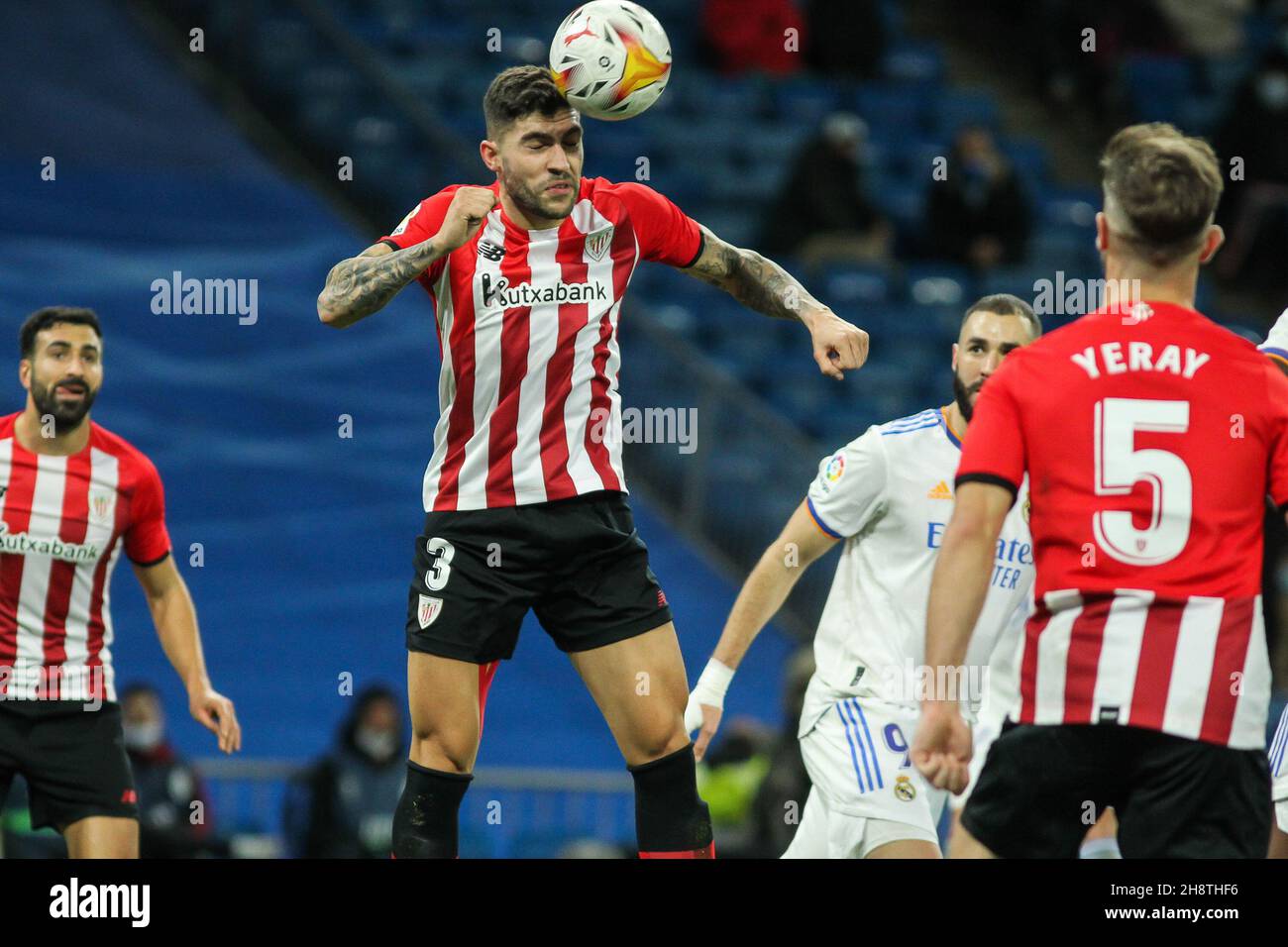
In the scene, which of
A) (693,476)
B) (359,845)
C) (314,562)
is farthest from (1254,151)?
(359,845)

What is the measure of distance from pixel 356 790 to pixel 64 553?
3.46 meters

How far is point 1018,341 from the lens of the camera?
20.9ft

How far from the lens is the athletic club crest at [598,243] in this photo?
233 inches

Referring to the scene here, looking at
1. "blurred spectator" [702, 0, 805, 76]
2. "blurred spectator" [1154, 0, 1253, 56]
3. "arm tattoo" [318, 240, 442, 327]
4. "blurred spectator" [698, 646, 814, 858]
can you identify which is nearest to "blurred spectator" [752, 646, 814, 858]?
"blurred spectator" [698, 646, 814, 858]

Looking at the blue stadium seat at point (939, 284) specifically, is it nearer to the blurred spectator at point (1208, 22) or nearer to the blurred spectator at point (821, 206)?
the blurred spectator at point (821, 206)

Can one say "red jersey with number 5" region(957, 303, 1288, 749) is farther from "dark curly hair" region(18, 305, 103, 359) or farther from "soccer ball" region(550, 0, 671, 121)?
"dark curly hair" region(18, 305, 103, 359)

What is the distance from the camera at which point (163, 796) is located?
9664mm

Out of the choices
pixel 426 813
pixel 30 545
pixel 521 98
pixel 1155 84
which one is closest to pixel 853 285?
pixel 1155 84

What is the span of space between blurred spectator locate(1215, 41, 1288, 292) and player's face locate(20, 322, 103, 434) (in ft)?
34.7

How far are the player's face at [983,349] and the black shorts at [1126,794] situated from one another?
89.1 inches

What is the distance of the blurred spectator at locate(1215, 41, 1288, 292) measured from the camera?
15.0 m

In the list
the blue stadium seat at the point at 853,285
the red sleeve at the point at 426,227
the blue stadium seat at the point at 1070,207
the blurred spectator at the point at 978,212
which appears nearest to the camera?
the red sleeve at the point at 426,227

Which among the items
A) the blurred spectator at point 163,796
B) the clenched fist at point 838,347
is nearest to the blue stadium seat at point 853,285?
the blurred spectator at point 163,796

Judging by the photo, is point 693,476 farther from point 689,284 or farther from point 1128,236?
point 1128,236
